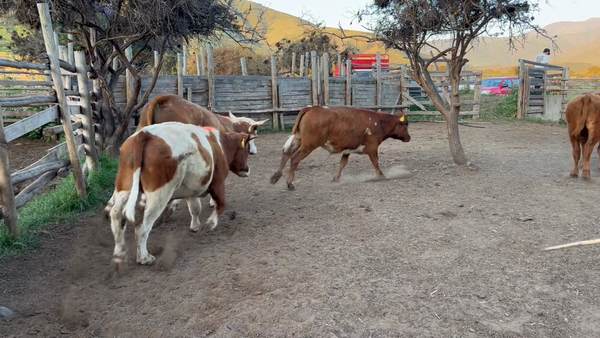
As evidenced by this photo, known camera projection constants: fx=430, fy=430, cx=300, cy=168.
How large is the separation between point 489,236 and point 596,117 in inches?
162

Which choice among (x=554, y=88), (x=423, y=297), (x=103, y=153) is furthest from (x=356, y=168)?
(x=554, y=88)

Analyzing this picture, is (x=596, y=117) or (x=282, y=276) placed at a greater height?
(x=596, y=117)

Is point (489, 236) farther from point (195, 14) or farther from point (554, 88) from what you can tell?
point (554, 88)

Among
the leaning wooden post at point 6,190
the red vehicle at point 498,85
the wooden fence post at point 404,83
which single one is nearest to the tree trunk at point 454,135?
the leaning wooden post at point 6,190

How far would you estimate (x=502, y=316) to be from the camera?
3223 mm

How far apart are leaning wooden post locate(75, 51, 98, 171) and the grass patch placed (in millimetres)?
255

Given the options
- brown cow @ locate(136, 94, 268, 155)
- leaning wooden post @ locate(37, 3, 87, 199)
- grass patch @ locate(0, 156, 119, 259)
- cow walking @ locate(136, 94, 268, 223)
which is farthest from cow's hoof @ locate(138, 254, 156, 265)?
brown cow @ locate(136, 94, 268, 155)

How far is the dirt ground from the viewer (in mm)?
3148

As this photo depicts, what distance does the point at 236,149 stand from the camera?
5.92 meters

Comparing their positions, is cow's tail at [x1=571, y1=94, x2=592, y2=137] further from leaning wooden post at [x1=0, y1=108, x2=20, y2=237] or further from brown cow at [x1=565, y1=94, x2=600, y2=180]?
leaning wooden post at [x1=0, y1=108, x2=20, y2=237]

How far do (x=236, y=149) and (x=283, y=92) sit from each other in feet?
34.0

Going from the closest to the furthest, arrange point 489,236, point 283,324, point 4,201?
1. point 283,324
2. point 4,201
3. point 489,236

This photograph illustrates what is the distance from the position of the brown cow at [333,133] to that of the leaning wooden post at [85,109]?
122 inches

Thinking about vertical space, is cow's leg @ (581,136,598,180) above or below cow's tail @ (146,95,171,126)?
below
